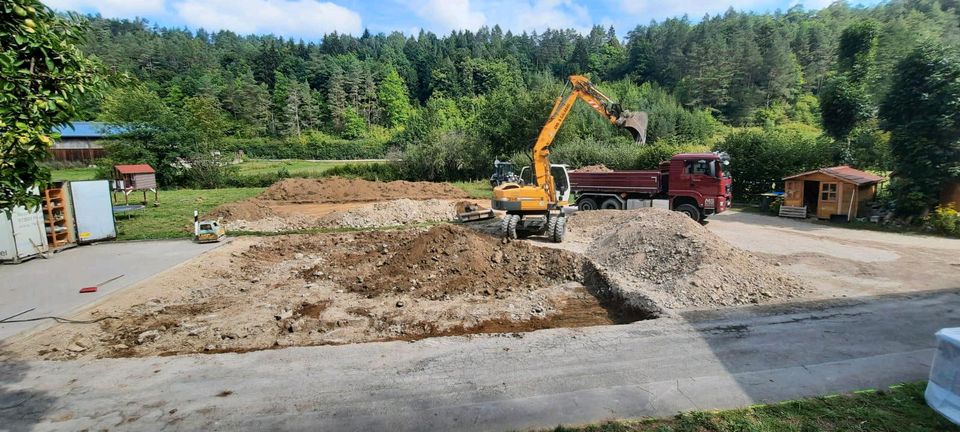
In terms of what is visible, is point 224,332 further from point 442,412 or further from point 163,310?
point 442,412

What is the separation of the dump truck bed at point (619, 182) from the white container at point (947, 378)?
12933mm

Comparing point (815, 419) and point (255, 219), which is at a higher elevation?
point (255, 219)

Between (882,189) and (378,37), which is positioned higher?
(378,37)

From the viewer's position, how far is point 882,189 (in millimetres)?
17750

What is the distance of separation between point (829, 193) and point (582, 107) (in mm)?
21628

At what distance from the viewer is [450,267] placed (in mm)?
10617

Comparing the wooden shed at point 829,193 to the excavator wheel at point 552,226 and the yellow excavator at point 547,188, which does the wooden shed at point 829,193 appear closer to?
the yellow excavator at point 547,188

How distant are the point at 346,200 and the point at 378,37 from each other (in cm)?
15193

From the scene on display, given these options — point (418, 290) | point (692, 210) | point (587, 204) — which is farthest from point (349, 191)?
point (692, 210)

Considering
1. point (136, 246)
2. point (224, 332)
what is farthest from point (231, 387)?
point (136, 246)

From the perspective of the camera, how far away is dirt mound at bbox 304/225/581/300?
9.92 meters

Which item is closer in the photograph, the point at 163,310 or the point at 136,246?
the point at 163,310

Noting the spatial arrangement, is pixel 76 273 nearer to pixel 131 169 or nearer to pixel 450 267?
pixel 450 267

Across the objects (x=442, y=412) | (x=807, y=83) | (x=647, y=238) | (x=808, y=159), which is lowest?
(x=442, y=412)
